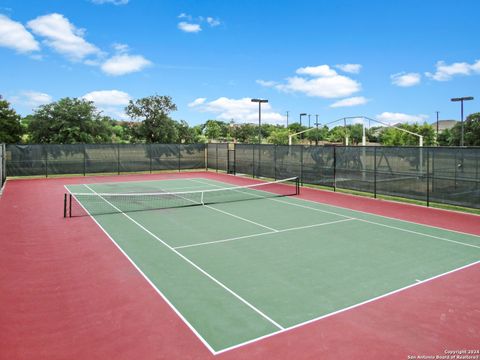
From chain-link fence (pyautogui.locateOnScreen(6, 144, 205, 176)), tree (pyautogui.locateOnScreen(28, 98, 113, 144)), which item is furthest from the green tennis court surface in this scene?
tree (pyautogui.locateOnScreen(28, 98, 113, 144))

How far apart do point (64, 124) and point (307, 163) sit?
85.2 feet

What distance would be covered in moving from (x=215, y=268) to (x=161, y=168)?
76.5 ft

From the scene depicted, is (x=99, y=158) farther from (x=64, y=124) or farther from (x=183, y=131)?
(x=183, y=131)

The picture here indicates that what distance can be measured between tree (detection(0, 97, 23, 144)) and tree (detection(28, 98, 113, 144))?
9.24 ft

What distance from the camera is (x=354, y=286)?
6996 millimetres

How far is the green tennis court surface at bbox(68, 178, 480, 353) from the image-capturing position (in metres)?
5.99

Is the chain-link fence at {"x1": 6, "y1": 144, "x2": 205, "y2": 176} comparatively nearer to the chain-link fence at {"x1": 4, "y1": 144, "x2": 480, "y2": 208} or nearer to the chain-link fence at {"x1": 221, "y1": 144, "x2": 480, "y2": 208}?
the chain-link fence at {"x1": 4, "y1": 144, "x2": 480, "y2": 208}

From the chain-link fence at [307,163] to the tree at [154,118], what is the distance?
523 inches

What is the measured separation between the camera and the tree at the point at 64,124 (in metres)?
36.7

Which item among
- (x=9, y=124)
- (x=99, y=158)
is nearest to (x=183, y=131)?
(x=9, y=124)

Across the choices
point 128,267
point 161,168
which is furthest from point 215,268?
point 161,168

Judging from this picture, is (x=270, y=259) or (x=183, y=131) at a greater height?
(x=183, y=131)

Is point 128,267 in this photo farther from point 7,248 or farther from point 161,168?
point 161,168

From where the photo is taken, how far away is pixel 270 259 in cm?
852
